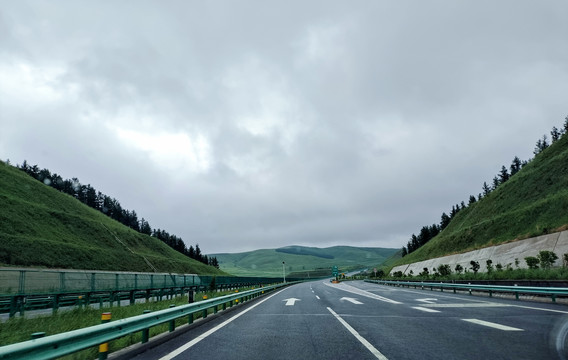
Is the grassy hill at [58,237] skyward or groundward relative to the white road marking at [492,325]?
Answer: skyward

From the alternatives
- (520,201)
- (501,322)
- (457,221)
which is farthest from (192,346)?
(457,221)

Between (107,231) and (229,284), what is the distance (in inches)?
2735

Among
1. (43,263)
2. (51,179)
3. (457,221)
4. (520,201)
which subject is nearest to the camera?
(43,263)

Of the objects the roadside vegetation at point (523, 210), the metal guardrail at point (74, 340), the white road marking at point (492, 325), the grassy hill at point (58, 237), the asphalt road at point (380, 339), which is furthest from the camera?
the grassy hill at point (58, 237)

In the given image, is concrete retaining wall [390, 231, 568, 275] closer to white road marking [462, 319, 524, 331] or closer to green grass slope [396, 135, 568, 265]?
green grass slope [396, 135, 568, 265]

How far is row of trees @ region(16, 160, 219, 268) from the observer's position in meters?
153

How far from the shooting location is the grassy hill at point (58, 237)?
217 ft

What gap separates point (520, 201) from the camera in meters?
68.6

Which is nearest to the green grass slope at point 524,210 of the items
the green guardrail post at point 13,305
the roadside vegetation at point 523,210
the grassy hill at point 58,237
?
the roadside vegetation at point 523,210

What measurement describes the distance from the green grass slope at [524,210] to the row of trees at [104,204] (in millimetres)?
113855

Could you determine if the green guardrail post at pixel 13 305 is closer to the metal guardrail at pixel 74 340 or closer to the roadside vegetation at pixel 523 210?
the metal guardrail at pixel 74 340

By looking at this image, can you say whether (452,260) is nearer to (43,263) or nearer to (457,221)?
(457,221)

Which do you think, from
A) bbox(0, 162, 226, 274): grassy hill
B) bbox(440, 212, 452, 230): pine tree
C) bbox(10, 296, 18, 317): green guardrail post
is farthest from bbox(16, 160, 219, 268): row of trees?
bbox(10, 296, 18, 317): green guardrail post

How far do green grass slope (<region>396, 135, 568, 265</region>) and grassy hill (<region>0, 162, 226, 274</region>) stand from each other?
69.3m
